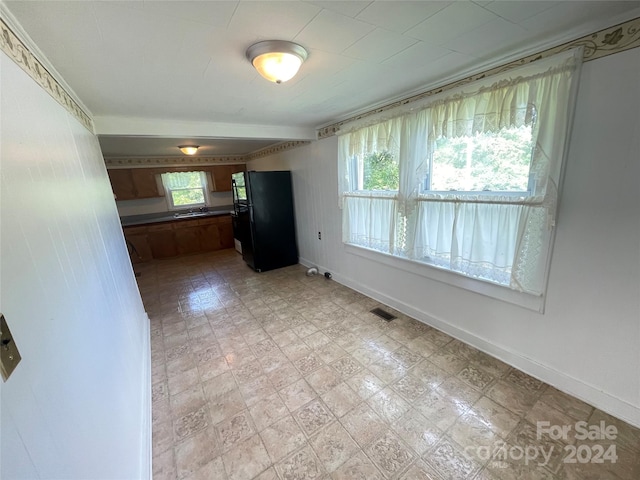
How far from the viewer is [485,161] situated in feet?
6.07

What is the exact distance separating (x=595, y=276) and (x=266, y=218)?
3.72 meters

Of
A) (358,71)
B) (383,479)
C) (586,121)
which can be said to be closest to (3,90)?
(358,71)

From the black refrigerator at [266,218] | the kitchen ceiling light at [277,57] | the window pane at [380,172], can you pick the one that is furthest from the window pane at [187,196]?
the kitchen ceiling light at [277,57]

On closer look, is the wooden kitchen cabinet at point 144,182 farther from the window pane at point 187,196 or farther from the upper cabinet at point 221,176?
the upper cabinet at point 221,176

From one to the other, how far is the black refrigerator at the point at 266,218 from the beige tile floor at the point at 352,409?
1.64 metres

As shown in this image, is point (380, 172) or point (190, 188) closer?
point (380, 172)

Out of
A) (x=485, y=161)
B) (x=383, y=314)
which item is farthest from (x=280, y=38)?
(x=383, y=314)

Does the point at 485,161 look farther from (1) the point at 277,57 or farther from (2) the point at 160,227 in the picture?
(2) the point at 160,227

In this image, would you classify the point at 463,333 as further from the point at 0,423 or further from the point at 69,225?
the point at 69,225

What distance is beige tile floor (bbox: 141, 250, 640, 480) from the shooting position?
1.31 metres

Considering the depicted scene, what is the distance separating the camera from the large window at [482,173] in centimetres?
151

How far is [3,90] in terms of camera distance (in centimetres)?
77

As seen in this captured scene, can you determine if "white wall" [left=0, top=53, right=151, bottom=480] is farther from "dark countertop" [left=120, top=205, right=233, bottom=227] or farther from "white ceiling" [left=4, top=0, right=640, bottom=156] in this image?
"dark countertop" [left=120, top=205, right=233, bottom=227]

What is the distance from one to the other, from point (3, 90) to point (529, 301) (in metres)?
2.76
